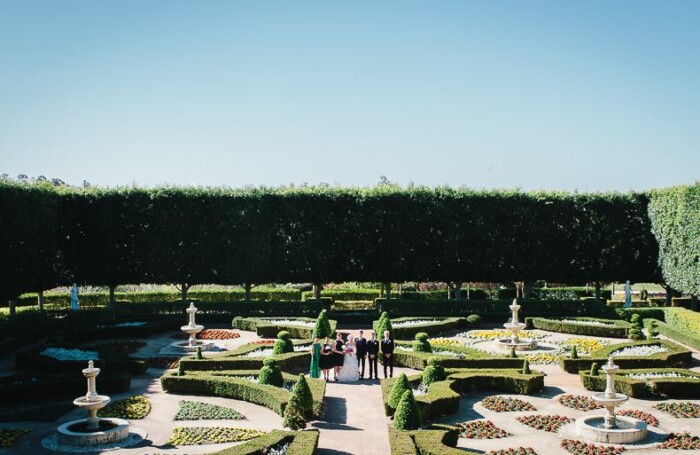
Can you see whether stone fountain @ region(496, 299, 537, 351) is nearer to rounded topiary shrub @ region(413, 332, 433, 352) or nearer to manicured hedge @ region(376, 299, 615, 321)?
rounded topiary shrub @ region(413, 332, 433, 352)

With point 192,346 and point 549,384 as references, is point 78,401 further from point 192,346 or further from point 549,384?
point 549,384

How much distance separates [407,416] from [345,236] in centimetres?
2877

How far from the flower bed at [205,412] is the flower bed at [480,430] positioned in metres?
6.35

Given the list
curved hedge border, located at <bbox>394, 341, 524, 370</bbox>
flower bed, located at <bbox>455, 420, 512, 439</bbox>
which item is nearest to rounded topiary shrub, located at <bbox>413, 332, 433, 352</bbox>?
curved hedge border, located at <bbox>394, 341, 524, 370</bbox>

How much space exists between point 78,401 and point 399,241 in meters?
29.9

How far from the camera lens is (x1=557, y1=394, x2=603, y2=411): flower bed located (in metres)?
21.1

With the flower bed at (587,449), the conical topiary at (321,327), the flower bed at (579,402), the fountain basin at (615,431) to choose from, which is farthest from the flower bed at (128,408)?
the flower bed at (579,402)

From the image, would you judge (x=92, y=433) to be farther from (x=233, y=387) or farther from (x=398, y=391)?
(x=398, y=391)

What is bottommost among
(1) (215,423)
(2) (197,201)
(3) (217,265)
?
(1) (215,423)

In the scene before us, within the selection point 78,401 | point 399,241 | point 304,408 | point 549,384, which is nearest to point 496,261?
point 399,241

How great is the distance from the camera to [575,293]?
55.6 meters

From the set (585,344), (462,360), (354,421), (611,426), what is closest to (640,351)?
(585,344)

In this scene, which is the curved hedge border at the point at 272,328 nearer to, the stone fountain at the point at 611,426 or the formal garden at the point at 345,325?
the formal garden at the point at 345,325

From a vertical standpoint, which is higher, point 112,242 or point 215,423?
point 112,242
